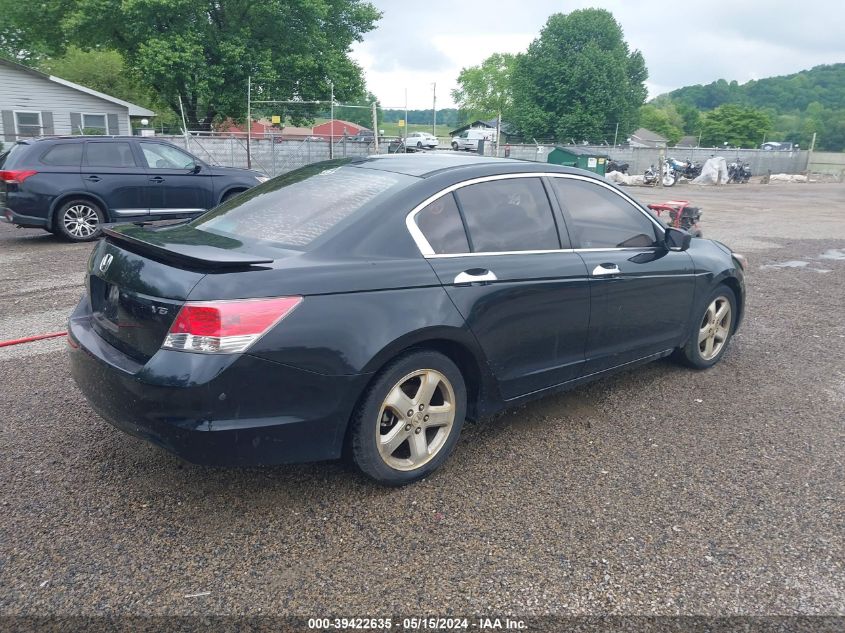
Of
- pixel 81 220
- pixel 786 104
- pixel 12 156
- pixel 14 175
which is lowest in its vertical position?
pixel 81 220

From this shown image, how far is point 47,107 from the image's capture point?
2744cm

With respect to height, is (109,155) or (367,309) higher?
(109,155)

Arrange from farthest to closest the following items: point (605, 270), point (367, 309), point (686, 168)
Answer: point (686, 168)
point (605, 270)
point (367, 309)

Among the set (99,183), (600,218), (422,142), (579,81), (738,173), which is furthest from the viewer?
(579,81)

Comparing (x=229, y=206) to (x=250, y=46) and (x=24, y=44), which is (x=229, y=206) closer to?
(x=250, y=46)

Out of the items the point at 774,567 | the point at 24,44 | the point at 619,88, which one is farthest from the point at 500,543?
the point at 619,88

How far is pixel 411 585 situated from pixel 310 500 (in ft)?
2.56

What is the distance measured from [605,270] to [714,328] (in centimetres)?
169

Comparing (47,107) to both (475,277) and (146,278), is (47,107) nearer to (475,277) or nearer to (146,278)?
(146,278)

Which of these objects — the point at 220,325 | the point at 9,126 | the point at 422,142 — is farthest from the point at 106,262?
the point at 422,142

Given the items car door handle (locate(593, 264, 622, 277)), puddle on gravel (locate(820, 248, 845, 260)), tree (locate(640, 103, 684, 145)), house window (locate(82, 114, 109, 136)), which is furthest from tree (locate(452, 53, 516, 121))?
car door handle (locate(593, 264, 622, 277))

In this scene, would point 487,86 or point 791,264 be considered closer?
point 791,264

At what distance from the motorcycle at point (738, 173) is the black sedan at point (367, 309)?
35200mm

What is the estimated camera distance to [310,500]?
10.7 ft
